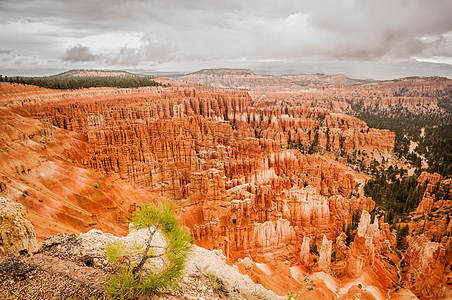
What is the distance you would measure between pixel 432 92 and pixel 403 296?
221025 millimetres

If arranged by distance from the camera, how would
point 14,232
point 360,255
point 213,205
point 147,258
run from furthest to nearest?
1. point 213,205
2. point 360,255
3. point 14,232
4. point 147,258

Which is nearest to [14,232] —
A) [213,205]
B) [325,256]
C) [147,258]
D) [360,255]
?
[147,258]

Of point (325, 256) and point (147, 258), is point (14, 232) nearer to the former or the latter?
point (147, 258)

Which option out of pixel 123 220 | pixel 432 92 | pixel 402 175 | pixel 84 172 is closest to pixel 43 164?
pixel 84 172

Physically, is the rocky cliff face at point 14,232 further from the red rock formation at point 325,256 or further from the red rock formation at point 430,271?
the red rock formation at point 430,271

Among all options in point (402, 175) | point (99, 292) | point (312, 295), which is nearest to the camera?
point (99, 292)

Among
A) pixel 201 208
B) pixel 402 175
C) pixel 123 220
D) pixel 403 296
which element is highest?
pixel 123 220

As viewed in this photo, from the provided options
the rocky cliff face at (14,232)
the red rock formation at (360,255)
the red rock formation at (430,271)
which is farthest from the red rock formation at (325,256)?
the rocky cliff face at (14,232)

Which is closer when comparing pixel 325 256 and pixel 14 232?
pixel 14 232

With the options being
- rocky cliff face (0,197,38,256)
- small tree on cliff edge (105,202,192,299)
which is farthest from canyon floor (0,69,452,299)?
small tree on cliff edge (105,202,192,299)

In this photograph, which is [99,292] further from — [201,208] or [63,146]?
[63,146]

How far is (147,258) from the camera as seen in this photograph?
6160mm

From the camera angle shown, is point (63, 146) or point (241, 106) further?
point (241, 106)

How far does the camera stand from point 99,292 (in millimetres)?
5543
